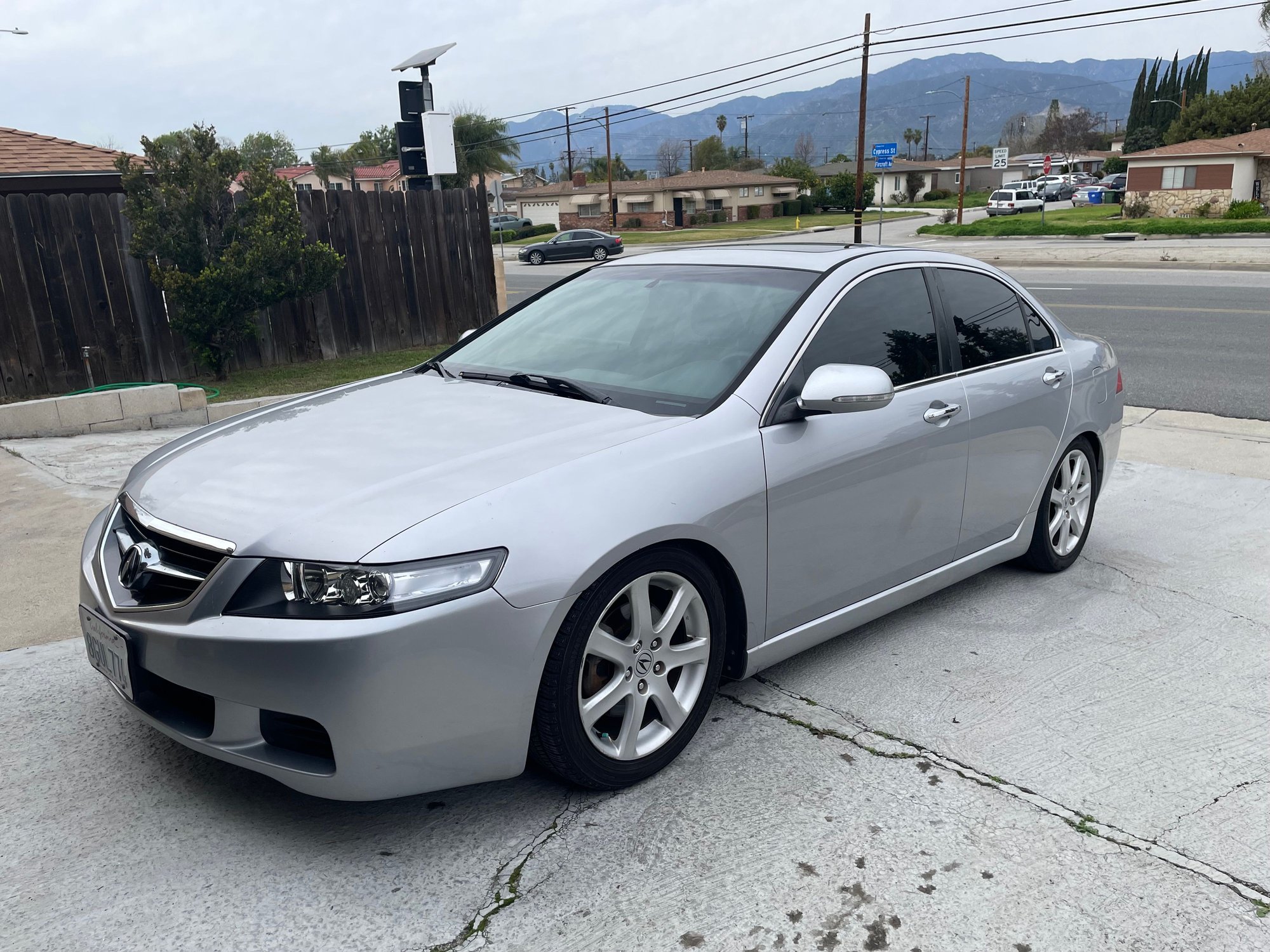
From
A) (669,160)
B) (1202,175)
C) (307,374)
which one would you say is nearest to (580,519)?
(307,374)

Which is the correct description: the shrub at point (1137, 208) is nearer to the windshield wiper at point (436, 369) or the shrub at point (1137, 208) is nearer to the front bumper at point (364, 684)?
the windshield wiper at point (436, 369)

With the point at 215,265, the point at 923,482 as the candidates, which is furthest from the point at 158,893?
the point at 215,265

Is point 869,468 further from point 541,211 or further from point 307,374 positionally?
point 541,211

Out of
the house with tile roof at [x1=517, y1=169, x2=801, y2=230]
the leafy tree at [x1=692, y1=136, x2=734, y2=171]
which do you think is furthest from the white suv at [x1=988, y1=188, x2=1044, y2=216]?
the leafy tree at [x1=692, y1=136, x2=734, y2=171]

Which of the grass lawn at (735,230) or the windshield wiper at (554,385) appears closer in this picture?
the windshield wiper at (554,385)

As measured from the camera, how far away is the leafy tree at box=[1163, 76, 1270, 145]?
193 feet

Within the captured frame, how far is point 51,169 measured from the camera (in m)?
13.4

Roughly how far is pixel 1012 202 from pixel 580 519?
62.8 m

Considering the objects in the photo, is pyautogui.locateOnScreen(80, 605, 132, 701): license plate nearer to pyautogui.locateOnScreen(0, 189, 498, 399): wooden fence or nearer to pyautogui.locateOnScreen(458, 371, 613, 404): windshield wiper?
pyautogui.locateOnScreen(458, 371, 613, 404): windshield wiper

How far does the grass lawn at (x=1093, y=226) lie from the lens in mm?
35125

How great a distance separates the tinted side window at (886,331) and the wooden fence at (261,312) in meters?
8.44

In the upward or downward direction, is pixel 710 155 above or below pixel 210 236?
above

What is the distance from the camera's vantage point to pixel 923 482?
13.1 feet

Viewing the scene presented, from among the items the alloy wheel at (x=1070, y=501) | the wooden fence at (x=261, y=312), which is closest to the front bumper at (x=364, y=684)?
the alloy wheel at (x=1070, y=501)
